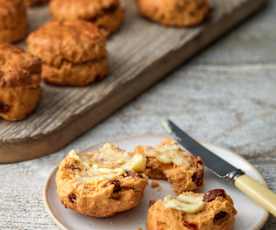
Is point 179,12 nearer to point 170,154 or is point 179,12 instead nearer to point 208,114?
point 208,114

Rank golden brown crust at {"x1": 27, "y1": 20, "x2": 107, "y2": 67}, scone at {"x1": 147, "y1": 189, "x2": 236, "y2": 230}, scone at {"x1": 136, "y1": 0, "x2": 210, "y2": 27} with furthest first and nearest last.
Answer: scone at {"x1": 136, "y1": 0, "x2": 210, "y2": 27} → golden brown crust at {"x1": 27, "y1": 20, "x2": 107, "y2": 67} → scone at {"x1": 147, "y1": 189, "x2": 236, "y2": 230}

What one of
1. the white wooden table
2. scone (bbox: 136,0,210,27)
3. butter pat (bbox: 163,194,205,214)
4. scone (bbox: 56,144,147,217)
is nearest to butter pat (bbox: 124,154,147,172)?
scone (bbox: 56,144,147,217)

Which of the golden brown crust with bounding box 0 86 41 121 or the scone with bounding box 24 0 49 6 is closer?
the golden brown crust with bounding box 0 86 41 121

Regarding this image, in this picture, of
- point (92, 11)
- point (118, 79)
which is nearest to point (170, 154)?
point (118, 79)

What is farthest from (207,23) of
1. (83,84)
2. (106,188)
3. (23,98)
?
(106,188)

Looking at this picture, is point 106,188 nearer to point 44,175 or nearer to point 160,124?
point 44,175

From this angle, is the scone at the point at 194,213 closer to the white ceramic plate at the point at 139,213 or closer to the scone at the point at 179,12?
the white ceramic plate at the point at 139,213

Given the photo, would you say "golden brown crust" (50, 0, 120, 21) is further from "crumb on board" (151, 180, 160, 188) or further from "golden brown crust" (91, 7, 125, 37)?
"crumb on board" (151, 180, 160, 188)
